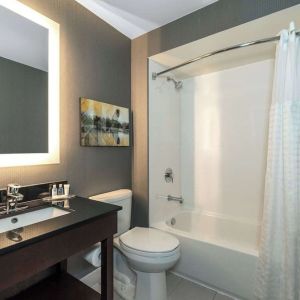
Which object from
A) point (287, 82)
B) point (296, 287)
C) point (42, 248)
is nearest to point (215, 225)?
point (296, 287)

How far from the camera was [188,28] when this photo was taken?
1.83 m

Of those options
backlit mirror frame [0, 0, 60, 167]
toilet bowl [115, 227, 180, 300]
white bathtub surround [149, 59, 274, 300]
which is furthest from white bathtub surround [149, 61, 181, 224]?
backlit mirror frame [0, 0, 60, 167]

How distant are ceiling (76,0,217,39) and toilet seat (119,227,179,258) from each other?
5.98 feet

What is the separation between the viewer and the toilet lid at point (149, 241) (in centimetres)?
150

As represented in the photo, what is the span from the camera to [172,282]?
186 centimetres

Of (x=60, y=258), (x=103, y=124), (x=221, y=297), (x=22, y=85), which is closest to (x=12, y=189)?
(x=60, y=258)

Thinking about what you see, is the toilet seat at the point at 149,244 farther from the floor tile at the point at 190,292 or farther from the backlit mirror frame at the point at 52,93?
the backlit mirror frame at the point at 52,93

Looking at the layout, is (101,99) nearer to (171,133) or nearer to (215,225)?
(171,133)

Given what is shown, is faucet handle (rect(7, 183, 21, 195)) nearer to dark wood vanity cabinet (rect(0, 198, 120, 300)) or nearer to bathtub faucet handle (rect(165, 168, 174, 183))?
dark wood vanity cabinet (rect(0, 198, 120, 300))

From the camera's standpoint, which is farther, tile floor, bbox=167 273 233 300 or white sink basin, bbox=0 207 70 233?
tile floor, bbox=167 273 233 300

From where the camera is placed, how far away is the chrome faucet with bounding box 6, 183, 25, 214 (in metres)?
1.16

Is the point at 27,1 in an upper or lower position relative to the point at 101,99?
upper

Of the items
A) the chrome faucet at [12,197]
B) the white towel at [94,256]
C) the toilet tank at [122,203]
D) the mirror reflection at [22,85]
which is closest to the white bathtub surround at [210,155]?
the toilet tank at [122,203]

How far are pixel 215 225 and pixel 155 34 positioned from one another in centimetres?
208
